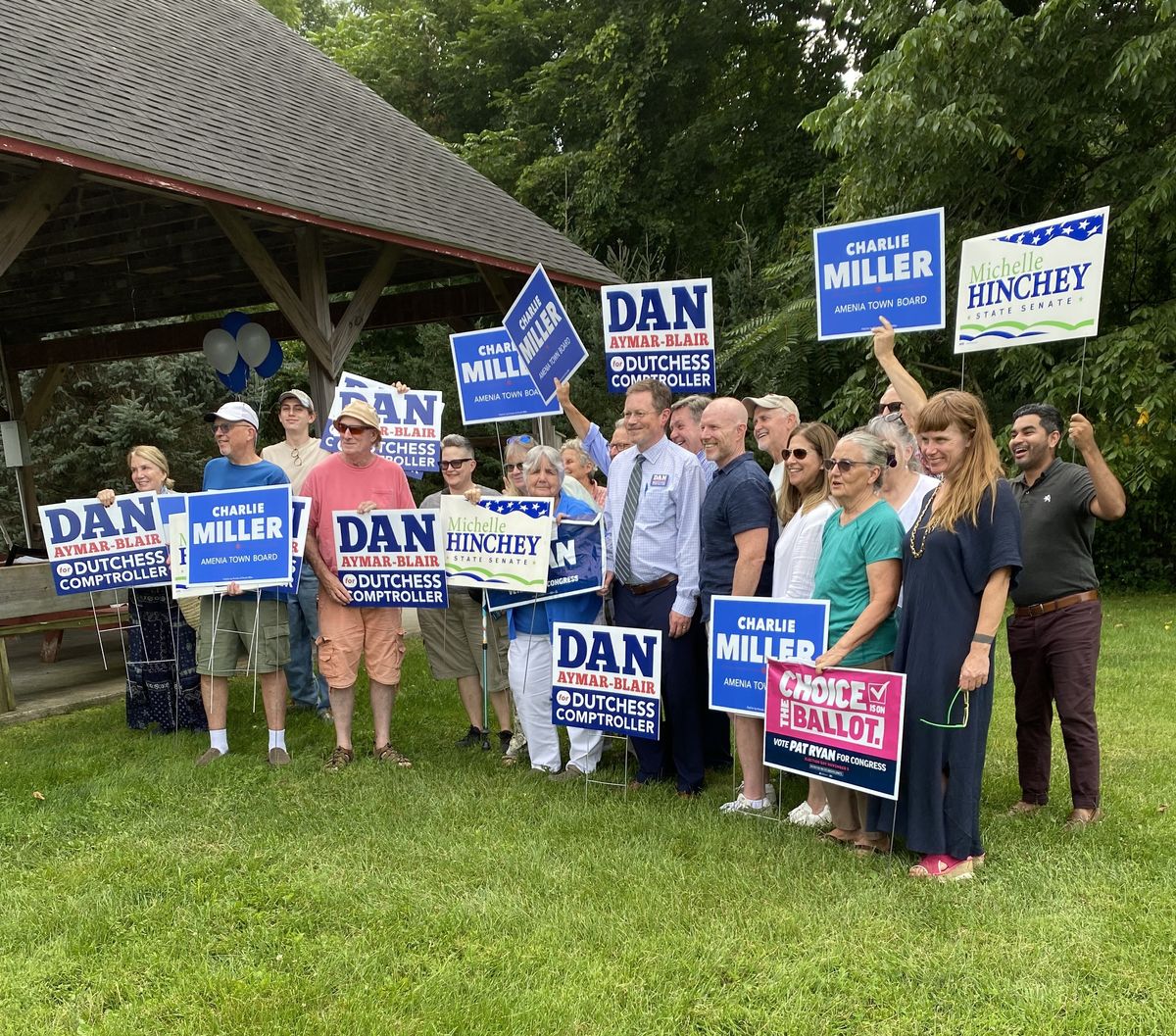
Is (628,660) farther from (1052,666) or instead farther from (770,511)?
(1052,666)

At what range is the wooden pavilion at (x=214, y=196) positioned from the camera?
23.9 feet

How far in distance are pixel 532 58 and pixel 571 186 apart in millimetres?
4856

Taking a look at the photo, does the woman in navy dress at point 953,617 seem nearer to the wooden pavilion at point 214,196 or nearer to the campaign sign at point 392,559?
the campaign sign at point 392,559

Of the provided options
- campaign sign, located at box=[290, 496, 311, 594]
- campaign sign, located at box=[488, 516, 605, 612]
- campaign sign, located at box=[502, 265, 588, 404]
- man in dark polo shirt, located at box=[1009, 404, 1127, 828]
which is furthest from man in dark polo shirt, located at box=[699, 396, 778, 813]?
campaign sign, located at box=[290, 496, 311, 594]

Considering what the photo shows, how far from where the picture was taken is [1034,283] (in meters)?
5.29

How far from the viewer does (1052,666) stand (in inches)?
189

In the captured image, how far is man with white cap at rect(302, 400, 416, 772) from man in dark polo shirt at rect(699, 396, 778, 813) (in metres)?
1.90

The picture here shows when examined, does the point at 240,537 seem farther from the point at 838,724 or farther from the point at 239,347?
the point at 239,347

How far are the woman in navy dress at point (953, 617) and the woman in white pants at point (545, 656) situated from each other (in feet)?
6.74

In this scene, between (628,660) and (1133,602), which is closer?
(628,660)

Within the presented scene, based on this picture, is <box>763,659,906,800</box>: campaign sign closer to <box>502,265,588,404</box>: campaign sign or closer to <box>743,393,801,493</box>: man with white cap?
<box>743,393,801,493</box>: man with white cap

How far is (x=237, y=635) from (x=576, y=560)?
208cm

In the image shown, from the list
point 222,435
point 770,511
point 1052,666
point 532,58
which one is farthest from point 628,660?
point 532,58

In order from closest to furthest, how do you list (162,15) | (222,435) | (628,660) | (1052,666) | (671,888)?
1. (671,888)
2. (1052,666)
3. (628,660)
4. (222,435)
5. (162,15)
